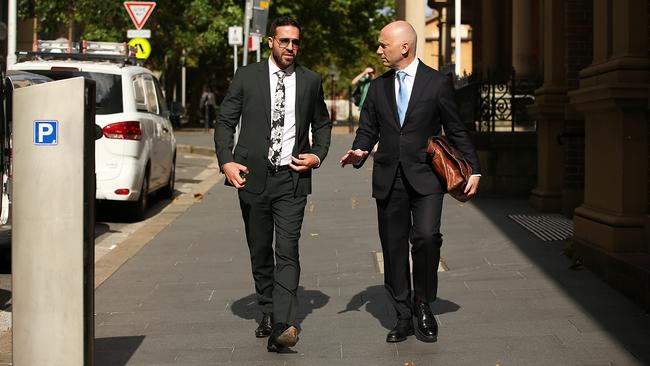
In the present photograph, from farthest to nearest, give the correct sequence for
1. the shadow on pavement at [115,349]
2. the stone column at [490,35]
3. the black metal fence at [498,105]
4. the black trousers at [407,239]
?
1. the stone column at [490,35]
2. the black metal fence at [498,105]
3. the black trousers at [407,239]
4. the shadow on pavement at [115,349]

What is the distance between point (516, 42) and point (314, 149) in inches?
563

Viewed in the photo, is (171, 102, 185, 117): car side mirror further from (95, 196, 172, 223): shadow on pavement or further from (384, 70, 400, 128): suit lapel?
(384, 70, 400, 128): suit lapel

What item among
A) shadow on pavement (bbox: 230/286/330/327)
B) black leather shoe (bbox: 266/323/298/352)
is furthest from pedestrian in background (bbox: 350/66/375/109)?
black leather shoe (bbox: 266/323/298/352)

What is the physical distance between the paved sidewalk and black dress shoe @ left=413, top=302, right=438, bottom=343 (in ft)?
0.20

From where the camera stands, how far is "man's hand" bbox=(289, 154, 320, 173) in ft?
21.3

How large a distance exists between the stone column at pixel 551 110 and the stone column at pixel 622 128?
309 cm

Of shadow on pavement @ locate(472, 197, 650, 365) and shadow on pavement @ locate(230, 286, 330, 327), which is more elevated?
shadow on pavement @ locate(472, 197, 650, 365)

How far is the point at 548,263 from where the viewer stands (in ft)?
30.6

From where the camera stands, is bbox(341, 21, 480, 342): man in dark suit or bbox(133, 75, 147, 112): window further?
bbox(133, 75, 147, 112): window

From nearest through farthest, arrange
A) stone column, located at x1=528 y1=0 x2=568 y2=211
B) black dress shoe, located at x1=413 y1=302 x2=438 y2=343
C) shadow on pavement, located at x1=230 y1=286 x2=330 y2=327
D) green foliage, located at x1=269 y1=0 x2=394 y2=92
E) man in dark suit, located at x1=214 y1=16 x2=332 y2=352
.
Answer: man in dark suit, located at x1=214 y1=16 x2=332 y2=352
black dress shoe, located at x1=413 y1=302 x2=438 y2=343
shadow on pavement, located at x1=230 y1=286 x2=330 y2=327
stone column, located at x1=528 y1=0 x2=568 y2=211
green foliage, located at x1=269 y1=0 x2=394 y2=92

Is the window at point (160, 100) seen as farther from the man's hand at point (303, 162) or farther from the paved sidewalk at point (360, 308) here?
the man's hand at point (303, 162)

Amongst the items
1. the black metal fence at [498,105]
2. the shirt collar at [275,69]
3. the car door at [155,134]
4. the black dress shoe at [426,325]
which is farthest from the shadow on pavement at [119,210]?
the black dress shoe at [426,325]

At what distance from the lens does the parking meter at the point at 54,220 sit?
5.20m

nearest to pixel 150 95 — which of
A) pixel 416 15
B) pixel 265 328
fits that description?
pixel 265 328
